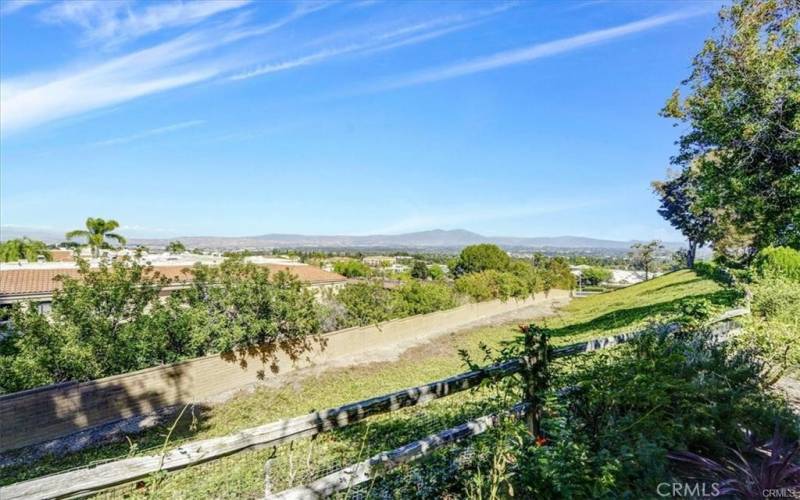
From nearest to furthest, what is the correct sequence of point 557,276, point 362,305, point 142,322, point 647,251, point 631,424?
1. point 631,424
2. point 142,322
3. point 362,305
4. point 557,276
5. point 647,251

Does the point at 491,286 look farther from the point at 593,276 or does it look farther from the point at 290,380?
the point at 593,276

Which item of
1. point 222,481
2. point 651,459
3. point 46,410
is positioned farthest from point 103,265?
point 651,459

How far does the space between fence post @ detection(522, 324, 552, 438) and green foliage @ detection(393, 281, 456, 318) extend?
722 inches

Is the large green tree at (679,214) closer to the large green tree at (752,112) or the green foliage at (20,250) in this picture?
the large green tree at (752,112)

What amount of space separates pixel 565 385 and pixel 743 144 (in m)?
14.0

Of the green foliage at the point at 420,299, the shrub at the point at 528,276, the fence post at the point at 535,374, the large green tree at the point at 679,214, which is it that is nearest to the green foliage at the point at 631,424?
the fence post at the point at 535,374

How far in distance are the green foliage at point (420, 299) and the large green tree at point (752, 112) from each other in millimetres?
13621

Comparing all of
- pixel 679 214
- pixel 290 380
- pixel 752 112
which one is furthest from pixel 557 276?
pixel 290 380

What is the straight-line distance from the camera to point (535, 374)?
10.5ft

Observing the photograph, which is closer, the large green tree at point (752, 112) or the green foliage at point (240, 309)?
the large green tree at point (752, 112)

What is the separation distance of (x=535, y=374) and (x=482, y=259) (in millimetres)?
39916

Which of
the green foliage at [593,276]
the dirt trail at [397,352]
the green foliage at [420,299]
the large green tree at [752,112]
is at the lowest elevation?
the green foliage at [593,276]

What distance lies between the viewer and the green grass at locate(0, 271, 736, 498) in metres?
3.43

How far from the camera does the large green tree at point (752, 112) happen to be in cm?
1189
